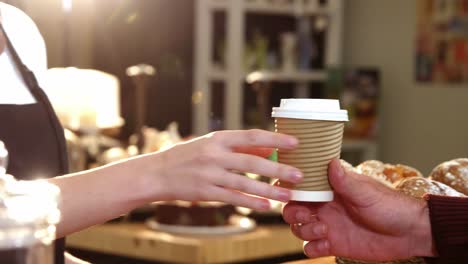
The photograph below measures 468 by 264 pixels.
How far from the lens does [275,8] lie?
19.7 ft

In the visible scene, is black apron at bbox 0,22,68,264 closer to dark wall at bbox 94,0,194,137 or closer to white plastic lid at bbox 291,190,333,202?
white plastic lid at bbox 291,190,333,202

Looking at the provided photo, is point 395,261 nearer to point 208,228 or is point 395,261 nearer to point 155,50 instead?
point 208,228

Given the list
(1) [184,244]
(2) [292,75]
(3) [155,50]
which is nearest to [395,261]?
(1) [184,244]

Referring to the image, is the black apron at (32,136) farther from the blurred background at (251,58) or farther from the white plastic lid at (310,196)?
the blurred background at (251,58)

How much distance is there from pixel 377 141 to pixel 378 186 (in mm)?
4829

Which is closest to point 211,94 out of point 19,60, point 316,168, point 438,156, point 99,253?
point 438,156

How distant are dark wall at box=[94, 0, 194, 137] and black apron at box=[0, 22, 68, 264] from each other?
499 centimetres

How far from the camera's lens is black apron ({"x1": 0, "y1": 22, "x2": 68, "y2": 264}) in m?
1.50

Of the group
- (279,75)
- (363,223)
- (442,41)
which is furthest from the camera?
(279,75)

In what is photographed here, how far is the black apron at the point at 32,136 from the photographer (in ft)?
4.93

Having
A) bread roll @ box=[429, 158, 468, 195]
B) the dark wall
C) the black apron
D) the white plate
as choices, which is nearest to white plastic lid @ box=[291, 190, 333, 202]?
bread roll @ box=[429, 158, 468, 195]

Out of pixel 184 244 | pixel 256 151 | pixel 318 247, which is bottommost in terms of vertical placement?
pixel 184 244

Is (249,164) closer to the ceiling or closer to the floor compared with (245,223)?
closer to the ceiling

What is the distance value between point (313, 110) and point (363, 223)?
29 cm
